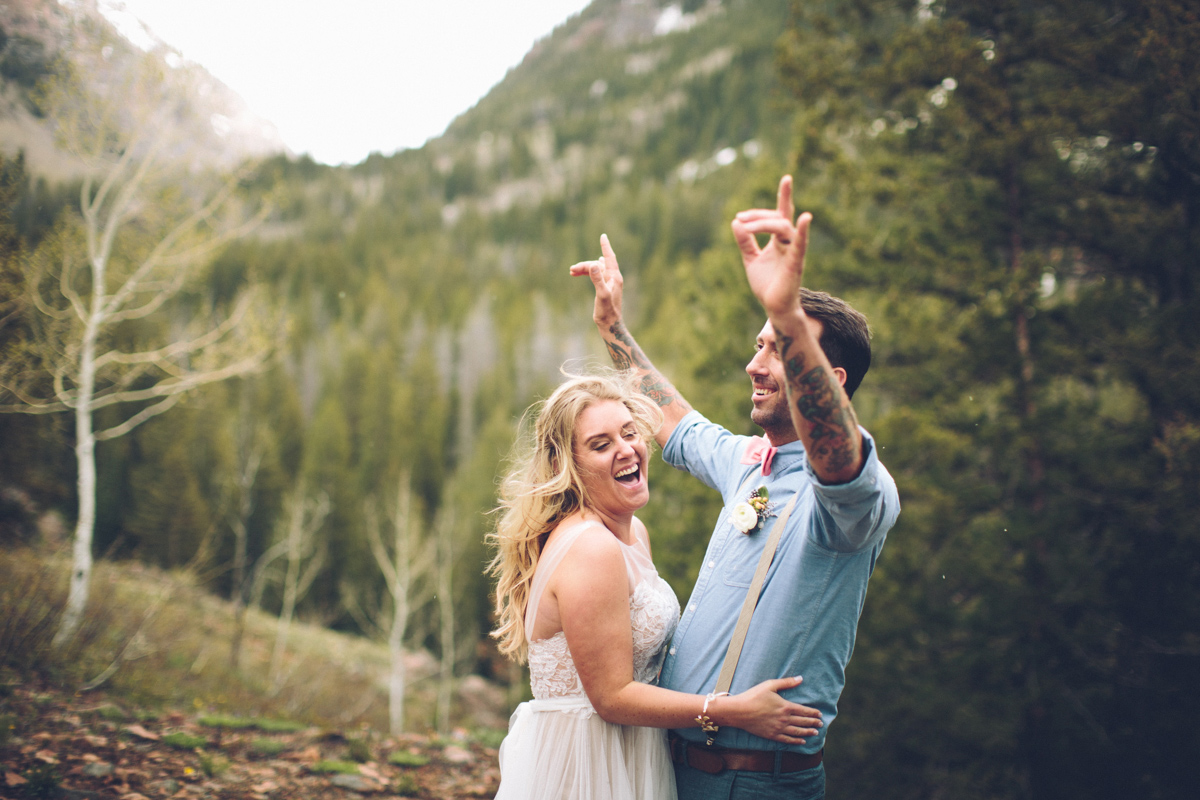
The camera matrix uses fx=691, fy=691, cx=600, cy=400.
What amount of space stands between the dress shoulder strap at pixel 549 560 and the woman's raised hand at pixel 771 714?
68 centimetres

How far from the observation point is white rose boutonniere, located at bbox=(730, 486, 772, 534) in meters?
2.31

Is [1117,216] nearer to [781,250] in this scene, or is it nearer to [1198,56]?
[1198,56]

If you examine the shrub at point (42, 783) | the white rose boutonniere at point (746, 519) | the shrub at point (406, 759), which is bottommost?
the shrub at point (406, 759)

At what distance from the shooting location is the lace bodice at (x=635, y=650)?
7.86ft

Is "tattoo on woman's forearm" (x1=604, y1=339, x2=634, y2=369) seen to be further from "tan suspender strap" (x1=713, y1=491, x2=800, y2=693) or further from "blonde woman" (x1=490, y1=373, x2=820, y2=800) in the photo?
"tan suspender strap" (x1=713, y1=491, x2=800, y2=693)

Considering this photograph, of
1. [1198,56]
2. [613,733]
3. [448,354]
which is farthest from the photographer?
[448,354]

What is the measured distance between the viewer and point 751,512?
2.31 metres

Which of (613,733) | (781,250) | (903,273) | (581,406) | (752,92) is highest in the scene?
(752,92)

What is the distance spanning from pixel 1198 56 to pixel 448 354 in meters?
55.1

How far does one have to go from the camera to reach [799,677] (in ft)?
6.74

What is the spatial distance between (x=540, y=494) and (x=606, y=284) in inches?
42.4

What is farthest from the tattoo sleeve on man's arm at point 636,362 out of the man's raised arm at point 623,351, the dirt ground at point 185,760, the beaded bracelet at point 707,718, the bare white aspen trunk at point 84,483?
the bare white aspen trunk at point 84,483

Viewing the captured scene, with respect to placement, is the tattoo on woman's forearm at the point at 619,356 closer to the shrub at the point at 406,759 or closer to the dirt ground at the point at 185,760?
the dirt ground at the point at 185,760

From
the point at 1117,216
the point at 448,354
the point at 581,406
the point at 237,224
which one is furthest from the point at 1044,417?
the point at 448,354
